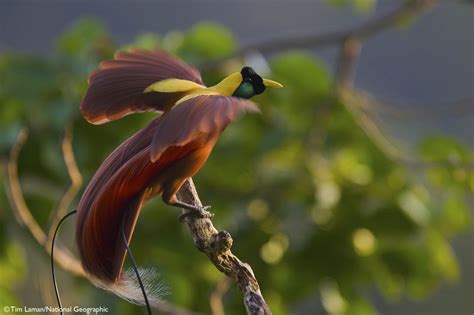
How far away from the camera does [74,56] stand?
1.51 meters

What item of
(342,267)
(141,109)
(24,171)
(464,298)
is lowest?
(464,298)

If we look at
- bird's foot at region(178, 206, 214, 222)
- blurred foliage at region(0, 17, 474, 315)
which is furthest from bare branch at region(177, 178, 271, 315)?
blurred foliage at region(0, 17, 474, 315)

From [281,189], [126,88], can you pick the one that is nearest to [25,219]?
[281,189]

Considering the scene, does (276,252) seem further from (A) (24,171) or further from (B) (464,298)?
(B) (464,298)

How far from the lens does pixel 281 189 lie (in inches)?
61.7

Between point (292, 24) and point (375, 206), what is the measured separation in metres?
1.56

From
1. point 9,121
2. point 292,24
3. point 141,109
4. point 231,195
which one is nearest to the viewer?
point 141,109

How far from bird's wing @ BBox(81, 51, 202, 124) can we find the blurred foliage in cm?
88

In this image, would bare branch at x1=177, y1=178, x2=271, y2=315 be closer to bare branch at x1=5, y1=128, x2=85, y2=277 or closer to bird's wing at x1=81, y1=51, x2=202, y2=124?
bird's wing at x1=81, y1=51, x2=202, y2=124

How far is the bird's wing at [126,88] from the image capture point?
1.77ft

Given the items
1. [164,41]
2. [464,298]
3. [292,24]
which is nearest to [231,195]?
[164,41]

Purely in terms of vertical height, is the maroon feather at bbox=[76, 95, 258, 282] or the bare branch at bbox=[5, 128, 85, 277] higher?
the maroon feather at bbox=[76, 95, 258, 282]

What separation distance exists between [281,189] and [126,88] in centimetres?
103

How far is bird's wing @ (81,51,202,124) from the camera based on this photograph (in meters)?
0.54
